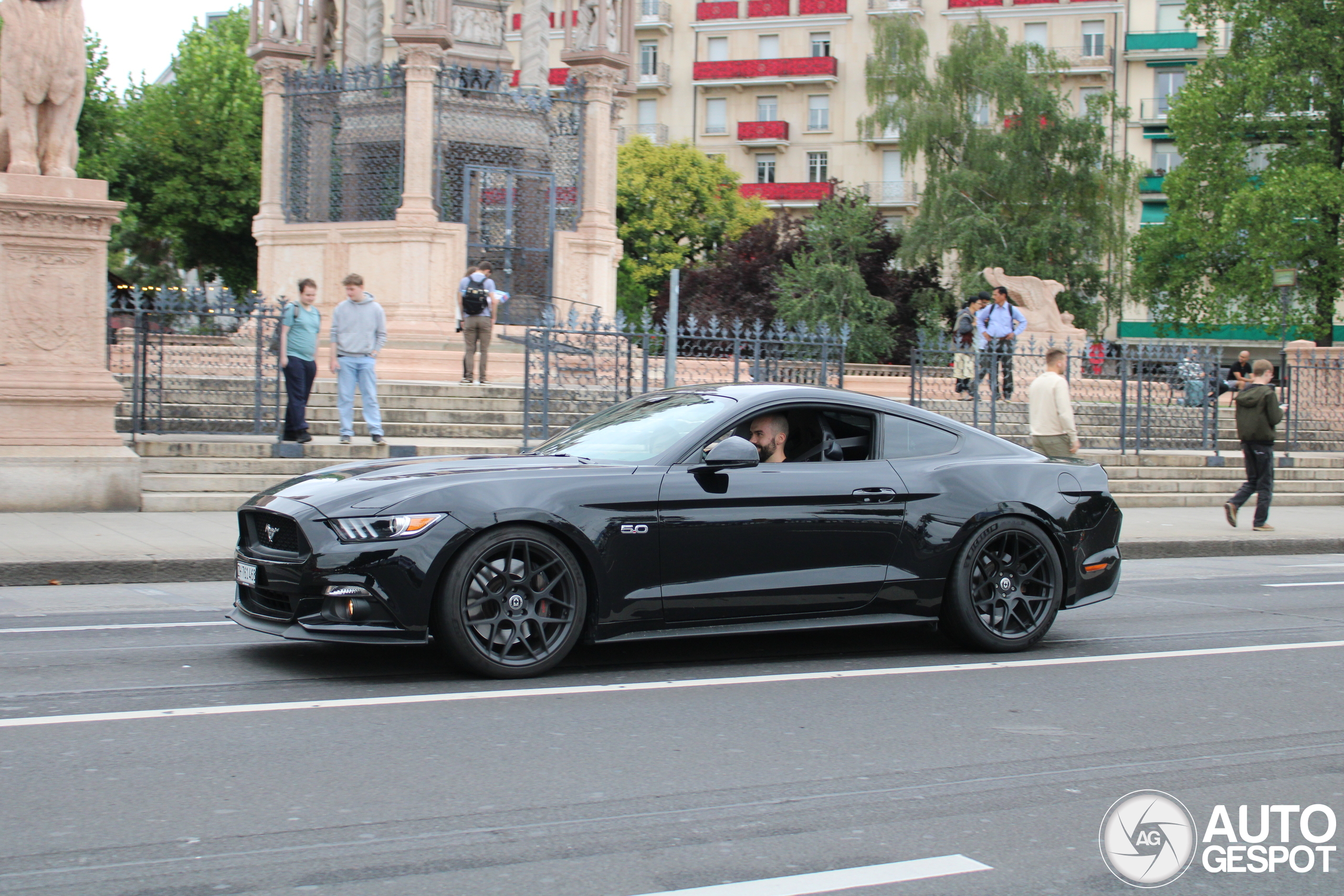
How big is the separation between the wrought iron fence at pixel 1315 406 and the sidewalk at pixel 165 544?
23.6ft

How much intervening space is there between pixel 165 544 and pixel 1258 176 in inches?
1652

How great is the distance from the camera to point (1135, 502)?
18.7 m

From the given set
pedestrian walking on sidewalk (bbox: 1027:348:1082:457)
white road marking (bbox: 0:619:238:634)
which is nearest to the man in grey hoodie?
pedestrian walking on sidewalk (bbox: 1027:348:1082:457)

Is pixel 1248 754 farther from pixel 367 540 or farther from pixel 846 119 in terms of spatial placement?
pixel 846 119

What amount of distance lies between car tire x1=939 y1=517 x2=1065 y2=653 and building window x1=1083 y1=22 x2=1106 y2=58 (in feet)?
205

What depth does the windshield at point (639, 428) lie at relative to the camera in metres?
7.02

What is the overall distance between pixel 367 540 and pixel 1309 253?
40.9 meters

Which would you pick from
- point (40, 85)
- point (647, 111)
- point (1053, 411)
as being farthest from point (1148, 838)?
point (647, 111)

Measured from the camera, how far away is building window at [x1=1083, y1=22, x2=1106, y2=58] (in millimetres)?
64938

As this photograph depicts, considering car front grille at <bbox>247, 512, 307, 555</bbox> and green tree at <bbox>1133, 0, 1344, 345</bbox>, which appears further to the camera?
green tree at <bbox>1133, 0, 1344, 345</bbox>

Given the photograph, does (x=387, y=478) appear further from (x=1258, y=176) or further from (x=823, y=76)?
(x=823, y=76)

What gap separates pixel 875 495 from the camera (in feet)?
23.8

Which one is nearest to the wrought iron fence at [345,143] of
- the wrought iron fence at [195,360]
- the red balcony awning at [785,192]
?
the wrought iron fence at [195,360]

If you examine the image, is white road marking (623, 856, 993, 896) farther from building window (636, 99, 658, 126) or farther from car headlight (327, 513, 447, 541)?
building window (636, 99, 658, 126)
